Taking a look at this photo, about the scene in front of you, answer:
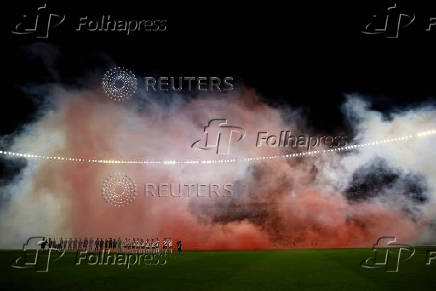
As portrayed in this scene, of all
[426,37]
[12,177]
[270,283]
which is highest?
[426,37]

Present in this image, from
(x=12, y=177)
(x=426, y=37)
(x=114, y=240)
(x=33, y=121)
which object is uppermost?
(x=426, y=37)

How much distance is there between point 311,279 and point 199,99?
2618 cm

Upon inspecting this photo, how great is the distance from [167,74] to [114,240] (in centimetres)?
1588

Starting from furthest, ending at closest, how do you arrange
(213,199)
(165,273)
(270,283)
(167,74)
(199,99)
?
(213,199)
(199,99)
(167,74)
(165,273)
(270,283)

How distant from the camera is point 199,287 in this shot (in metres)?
10.8

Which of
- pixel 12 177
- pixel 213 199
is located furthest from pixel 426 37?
pixel 12 177

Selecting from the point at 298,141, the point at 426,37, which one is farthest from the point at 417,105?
the point at 298,141

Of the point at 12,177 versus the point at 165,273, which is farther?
the point at 12,177

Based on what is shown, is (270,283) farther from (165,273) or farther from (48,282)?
(48,282)

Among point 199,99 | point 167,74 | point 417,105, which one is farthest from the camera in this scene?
point 199,99

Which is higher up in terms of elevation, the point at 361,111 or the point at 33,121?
the point at 361,111

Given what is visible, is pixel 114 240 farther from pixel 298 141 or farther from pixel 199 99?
pixel 298 141

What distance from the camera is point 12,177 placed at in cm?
3472

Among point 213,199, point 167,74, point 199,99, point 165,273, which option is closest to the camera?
point 165,273
